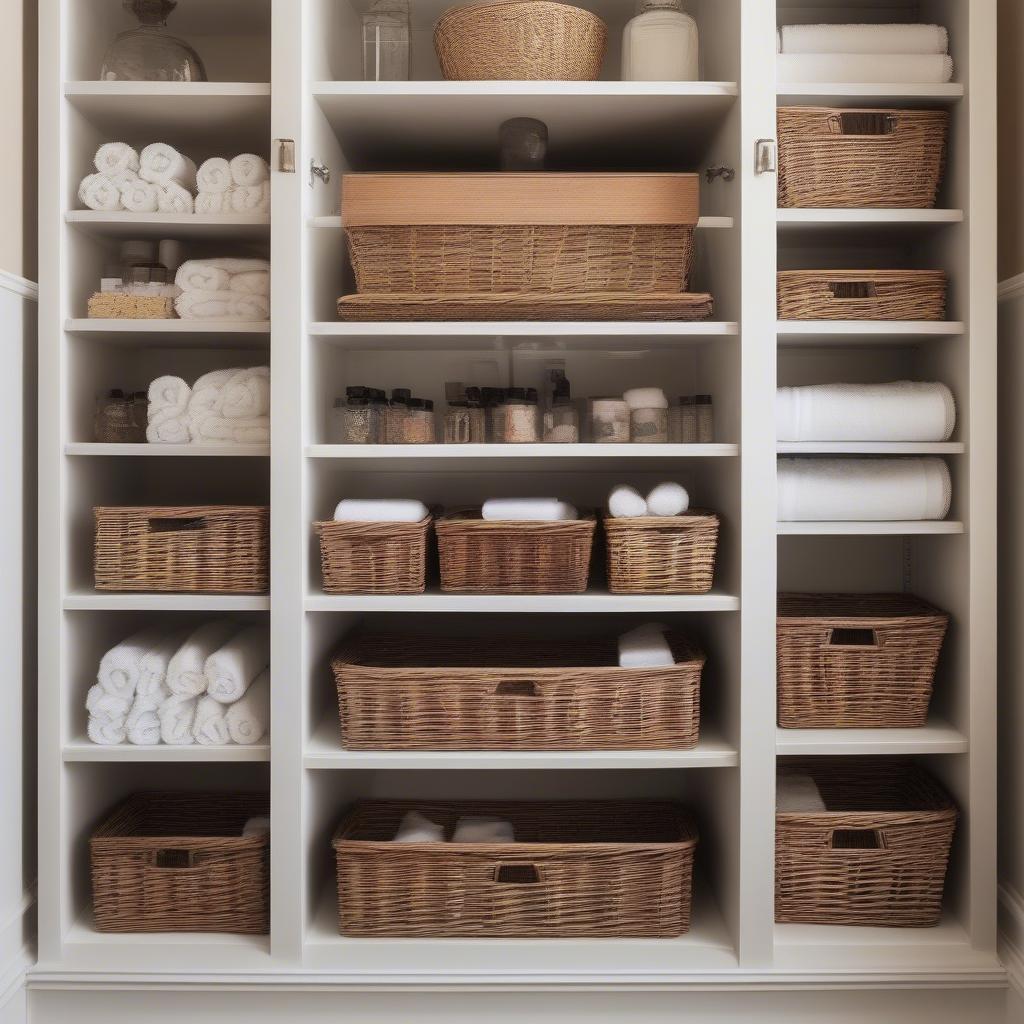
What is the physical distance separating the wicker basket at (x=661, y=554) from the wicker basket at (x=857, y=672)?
20 cm

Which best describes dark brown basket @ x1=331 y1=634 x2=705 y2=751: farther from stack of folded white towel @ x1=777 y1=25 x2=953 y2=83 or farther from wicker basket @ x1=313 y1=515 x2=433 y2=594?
stack of folded white towel @ x1=777 y1=25 x2=953 y2=83

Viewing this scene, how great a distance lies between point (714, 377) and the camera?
6.47 ft

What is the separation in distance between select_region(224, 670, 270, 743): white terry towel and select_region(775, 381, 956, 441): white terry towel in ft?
3.71

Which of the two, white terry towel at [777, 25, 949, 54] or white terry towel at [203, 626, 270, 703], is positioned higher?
white terry towel at [777, 25, 949, 54]

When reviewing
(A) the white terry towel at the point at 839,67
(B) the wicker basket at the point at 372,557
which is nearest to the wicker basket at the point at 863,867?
(B) the wicker basket at the point at 372,557

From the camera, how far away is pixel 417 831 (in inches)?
75.7

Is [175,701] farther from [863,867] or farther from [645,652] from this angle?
[863,867]

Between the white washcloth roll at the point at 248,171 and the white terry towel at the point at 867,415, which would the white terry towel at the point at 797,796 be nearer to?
the white terry towel at the point at 867,415

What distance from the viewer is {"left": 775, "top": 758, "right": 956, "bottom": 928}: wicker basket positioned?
182 centimetres

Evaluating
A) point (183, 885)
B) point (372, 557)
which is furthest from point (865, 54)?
point (183, 885)

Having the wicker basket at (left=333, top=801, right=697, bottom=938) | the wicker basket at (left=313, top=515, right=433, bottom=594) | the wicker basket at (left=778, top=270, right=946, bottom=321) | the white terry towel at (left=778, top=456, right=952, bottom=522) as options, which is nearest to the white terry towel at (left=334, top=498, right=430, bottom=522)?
the wicker basket at (left=313, top=515, right=433, bottom=594)

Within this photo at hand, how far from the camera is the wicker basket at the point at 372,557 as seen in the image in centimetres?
178

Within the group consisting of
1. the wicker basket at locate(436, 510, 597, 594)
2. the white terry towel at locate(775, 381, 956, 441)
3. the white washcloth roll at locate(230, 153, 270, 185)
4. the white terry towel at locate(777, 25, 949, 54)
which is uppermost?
the white terry towel at locate(777, 25, 949, 54)
